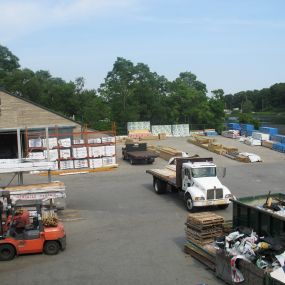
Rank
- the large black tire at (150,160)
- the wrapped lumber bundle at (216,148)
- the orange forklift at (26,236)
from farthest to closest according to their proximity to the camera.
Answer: the wrapped lumber bundle at (216,148) < the large black tire at (150,160) < the orange forklift at (26,236)

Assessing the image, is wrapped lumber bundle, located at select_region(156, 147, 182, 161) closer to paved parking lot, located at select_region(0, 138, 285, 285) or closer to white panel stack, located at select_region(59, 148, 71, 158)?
paved parking lot, located at select_region(0, 138, 285, 285)

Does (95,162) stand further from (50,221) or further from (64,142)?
(50,221)

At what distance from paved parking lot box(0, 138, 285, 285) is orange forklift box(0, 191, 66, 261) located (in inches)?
11.8

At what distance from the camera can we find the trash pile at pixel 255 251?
11.0m

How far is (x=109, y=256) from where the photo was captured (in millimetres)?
14586

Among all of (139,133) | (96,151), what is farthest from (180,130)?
(96,151)

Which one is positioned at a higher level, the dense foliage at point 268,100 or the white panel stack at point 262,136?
the dense foliage at point 268,100

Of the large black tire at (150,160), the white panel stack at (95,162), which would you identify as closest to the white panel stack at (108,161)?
the white panel stack at (95,162)

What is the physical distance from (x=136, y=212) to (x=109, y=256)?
623 cm

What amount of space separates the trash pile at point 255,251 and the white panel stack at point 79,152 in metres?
22.6

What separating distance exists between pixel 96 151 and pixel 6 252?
2092 cm

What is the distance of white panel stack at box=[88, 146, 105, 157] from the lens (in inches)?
1369

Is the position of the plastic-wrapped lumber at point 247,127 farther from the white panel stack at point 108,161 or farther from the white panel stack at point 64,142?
the white panel stack at point 64,142

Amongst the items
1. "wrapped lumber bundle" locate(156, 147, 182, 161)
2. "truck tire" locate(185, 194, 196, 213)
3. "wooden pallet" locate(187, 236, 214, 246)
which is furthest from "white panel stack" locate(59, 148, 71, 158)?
"wooden pallet" locate(187, 236, 214, 246)
